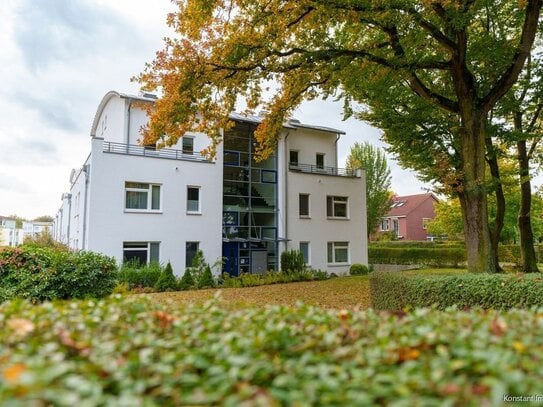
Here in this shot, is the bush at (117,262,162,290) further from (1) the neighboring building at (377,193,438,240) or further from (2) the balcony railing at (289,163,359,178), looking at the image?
(1) the neighboring building at (377,193,438,240)

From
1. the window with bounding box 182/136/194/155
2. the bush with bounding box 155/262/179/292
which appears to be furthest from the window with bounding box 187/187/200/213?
the bush with bounding box 155/262/179/292

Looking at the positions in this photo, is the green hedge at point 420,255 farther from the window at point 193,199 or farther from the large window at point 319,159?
the window at point 193,199

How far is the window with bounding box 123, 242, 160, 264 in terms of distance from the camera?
16328mm

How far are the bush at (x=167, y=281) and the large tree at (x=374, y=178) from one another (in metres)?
21.5

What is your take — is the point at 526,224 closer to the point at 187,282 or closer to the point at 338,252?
the point at 338,252

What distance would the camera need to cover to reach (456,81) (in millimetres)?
11344

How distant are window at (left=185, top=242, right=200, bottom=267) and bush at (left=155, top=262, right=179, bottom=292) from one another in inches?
73.9

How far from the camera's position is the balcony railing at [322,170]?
70.9 ft

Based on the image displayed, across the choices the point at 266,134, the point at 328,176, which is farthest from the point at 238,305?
the point at 328,176

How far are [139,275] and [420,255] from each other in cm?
2154

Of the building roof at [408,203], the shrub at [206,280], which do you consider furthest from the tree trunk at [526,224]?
the building roof at [408,203]

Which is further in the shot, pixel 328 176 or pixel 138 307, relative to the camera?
pixel 328 176

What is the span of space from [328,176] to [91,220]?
42.2 ft

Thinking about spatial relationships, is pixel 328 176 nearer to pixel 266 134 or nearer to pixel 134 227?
pixel 266 134
